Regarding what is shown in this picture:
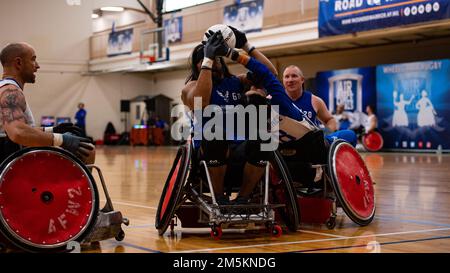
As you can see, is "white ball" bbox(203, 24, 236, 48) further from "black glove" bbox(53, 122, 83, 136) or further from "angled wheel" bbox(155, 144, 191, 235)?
"black glove" bbox(53, 122, 83, 136)

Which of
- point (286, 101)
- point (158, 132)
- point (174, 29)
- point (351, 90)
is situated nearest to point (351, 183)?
point (286, 101)

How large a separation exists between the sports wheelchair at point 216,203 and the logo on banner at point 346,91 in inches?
705

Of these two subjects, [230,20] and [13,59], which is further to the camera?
[230,20]

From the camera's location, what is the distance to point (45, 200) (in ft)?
13.6

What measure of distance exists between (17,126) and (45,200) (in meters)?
0.54

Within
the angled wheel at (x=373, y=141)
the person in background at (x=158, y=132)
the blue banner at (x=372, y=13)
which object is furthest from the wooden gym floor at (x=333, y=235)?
the person in background at (x=158, y=132)

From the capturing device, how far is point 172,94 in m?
34.0

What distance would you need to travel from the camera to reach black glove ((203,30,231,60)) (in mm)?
4840

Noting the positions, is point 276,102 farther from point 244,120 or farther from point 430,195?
point 430,195

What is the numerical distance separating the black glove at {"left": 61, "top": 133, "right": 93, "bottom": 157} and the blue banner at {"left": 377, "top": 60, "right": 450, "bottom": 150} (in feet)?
57.6

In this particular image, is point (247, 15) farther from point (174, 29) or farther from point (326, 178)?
point (326, 178)

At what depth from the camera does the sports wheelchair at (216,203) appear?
15.6 feet
